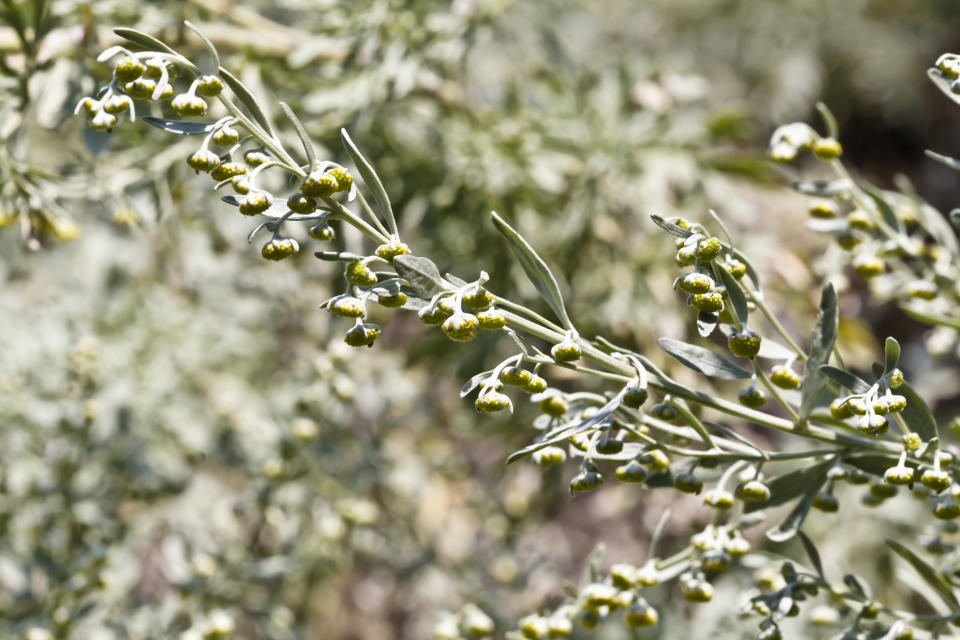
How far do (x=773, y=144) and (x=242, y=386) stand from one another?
132 centimetres

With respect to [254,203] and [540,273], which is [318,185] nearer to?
[254,203]

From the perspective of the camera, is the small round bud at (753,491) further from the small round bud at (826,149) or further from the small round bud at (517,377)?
the small round bud at (826,149)

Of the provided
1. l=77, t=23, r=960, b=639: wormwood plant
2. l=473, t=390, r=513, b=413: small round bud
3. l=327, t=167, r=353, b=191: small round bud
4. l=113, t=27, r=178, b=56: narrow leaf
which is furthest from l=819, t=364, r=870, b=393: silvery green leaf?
l=113, t=27, r=178, b=56: narrow leaf

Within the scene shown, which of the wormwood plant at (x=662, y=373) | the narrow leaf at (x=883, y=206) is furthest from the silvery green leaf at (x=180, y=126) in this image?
the narrow leaf at (x=883, y=206)

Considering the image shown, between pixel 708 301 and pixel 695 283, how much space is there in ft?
0.05

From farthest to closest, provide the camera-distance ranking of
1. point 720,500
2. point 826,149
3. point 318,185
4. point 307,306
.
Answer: point 307,306
point 826,149
point 720,500
point 318,185

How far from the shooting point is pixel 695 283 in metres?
0.51

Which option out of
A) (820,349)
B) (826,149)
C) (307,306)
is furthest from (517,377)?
(307,306)

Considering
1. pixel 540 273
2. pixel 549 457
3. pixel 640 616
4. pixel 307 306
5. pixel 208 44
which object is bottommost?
pixel 307 306

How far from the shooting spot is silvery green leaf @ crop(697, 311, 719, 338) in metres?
0.54

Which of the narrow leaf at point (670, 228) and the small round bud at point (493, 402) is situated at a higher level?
the narrow leaf at point (670, 228)

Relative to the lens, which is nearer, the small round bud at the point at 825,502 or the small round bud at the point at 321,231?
the small round bud at the point at 321,231

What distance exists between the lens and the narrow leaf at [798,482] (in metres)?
0.65

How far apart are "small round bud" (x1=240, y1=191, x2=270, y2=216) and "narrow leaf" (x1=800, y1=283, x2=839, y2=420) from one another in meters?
0.37
